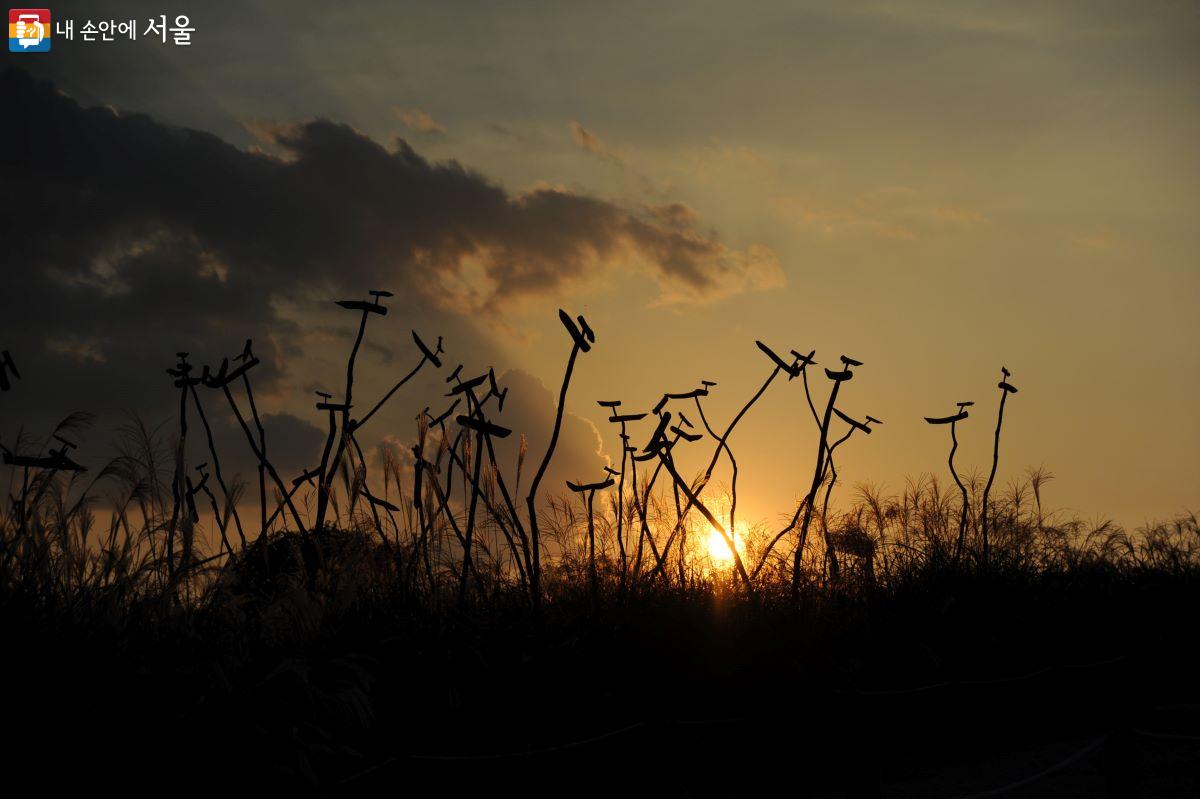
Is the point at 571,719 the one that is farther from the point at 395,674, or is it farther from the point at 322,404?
the point at 322,404

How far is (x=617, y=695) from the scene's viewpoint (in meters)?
4.52

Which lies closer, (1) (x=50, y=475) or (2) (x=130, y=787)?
(2) (x=130, y=787)

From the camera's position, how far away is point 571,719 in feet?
14.3

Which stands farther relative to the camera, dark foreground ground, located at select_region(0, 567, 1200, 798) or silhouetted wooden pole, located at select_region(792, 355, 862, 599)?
silhouetted wooden pole, located at select_region(792, 355, 862, 599)

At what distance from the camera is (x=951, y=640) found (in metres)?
6.23

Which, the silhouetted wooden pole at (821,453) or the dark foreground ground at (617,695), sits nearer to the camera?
the dark foreground ground at (617,695)

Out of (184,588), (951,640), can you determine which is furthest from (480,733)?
(951,640)

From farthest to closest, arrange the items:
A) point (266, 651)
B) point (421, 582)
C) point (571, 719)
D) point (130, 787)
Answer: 1. point (421, 582)
2. point (571, 719)
3. point (266, 651)
4. point (130, 787)

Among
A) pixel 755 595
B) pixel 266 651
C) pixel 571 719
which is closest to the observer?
pixel 266 651

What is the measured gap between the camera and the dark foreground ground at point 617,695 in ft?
10.3

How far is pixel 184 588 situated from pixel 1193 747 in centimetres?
550

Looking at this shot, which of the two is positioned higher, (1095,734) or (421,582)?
(421,582)

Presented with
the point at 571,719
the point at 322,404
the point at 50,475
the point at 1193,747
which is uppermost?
the point at 322,404

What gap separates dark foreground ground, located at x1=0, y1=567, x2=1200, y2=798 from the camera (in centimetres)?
313
